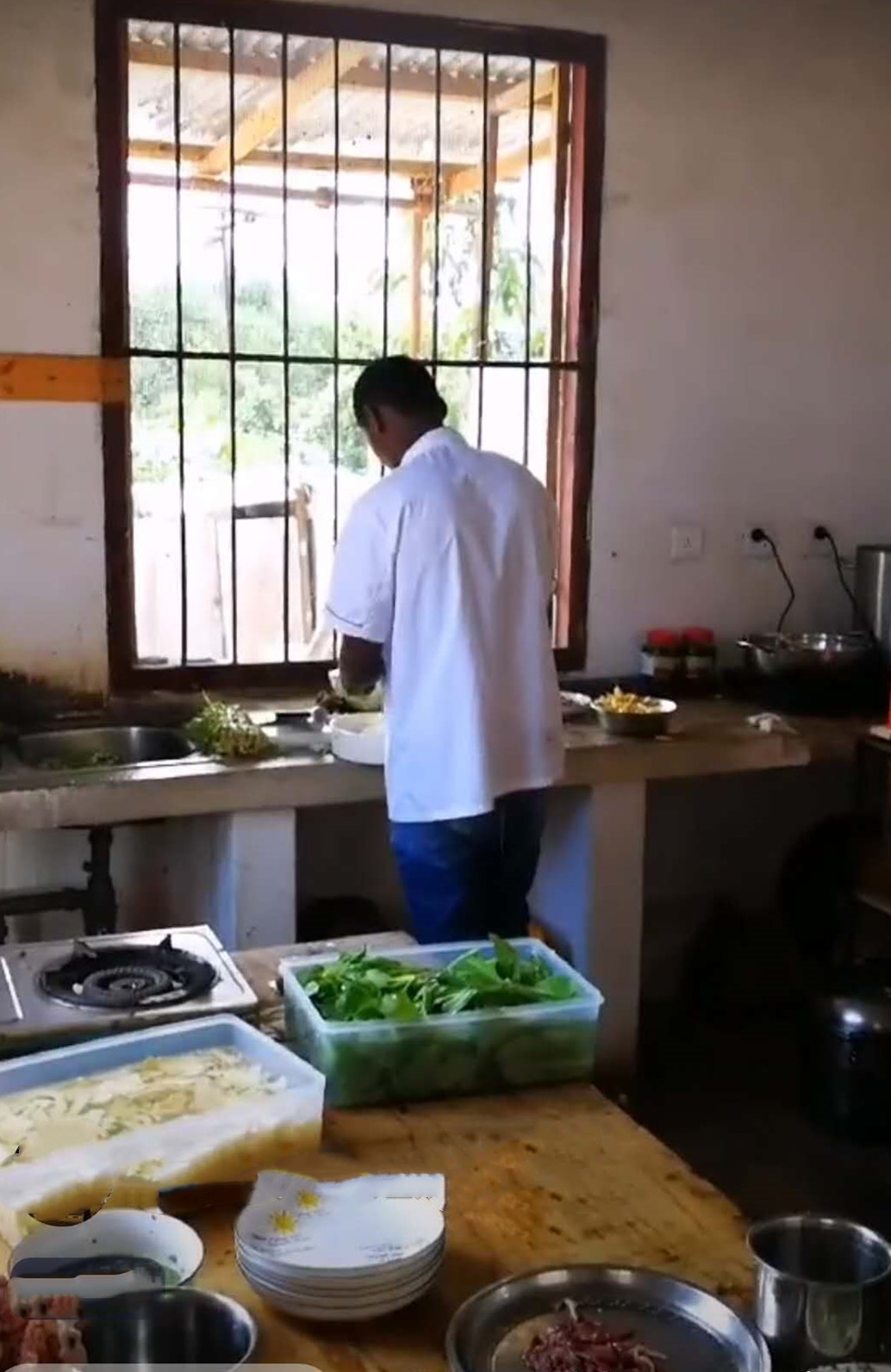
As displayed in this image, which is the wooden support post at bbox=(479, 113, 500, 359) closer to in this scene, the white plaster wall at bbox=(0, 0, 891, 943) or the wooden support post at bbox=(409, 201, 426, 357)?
the wooden support post at bbox=(409, 201, 426, 357)

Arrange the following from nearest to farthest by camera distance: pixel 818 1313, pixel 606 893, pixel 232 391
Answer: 1. pixel 818 1313
2. pixel 606 893
3. pixel 232 391

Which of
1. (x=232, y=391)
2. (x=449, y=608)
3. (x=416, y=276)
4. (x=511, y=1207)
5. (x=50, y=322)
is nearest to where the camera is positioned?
(x=511, y=1207)

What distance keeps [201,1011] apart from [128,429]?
1.98 meters

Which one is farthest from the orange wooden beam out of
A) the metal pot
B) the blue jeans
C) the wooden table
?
the wooden table

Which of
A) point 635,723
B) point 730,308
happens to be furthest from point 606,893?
point 730,308

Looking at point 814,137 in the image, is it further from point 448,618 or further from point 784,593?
point 448,618

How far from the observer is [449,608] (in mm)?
2746

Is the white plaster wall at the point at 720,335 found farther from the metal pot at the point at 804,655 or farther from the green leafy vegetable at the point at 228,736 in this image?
the green leafy vegetable at the point at 228,736

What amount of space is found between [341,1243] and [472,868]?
1641 millimetres

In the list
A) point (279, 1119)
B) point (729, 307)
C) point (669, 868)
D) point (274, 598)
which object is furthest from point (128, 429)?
point (279, 1119)

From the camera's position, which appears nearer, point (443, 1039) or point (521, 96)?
point (443, 1039)

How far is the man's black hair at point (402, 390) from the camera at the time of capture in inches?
110

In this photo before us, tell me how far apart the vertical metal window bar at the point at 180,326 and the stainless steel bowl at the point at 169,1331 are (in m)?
2.45

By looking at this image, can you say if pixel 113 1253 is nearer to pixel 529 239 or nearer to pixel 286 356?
pixel 286 356
